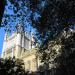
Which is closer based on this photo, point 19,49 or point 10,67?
point 10,67

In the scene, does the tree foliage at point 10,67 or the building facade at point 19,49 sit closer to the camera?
the tree foliage at point 10,67

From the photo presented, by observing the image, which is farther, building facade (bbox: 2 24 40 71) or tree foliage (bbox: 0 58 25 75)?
building facade (bbox: 2 24 40 71)

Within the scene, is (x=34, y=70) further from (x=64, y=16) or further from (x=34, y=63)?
(x=64, y=16)

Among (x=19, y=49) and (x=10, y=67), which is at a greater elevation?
(x=19, y=49)

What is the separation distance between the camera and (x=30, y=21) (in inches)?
498

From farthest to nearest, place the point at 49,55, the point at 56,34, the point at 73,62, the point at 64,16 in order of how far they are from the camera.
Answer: the point at 73,62, the point at 49,55, the point at 56,34, the point at 64,16

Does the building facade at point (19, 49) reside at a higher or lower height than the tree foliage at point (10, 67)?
higher

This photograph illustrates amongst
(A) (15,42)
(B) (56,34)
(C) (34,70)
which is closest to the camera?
(B) (56,34)

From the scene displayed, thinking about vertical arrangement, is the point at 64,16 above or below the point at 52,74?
above

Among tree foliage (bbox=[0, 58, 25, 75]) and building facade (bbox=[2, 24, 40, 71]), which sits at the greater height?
building facade (bbox=[2, 24, 40, 71])

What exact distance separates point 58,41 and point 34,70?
24.2 metres

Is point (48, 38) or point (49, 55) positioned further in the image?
point (49, 55)

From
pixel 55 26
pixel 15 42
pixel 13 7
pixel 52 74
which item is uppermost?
pixel 15 42

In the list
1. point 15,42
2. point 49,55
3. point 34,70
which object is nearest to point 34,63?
point 34,70
